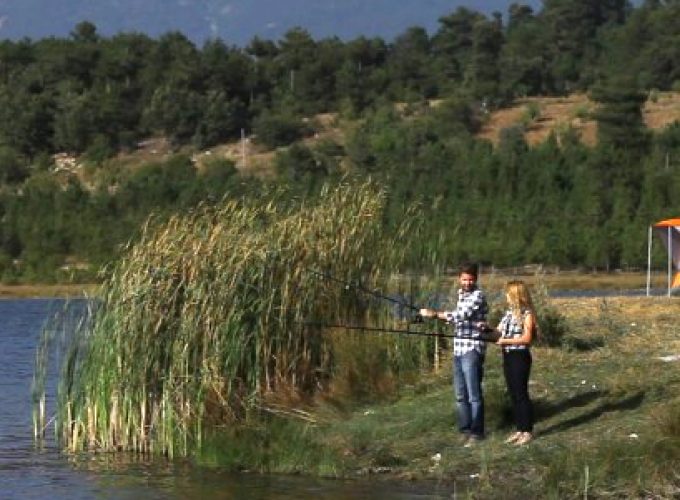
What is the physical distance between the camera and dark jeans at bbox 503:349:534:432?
1554 cm

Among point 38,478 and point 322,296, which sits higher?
point 322,296

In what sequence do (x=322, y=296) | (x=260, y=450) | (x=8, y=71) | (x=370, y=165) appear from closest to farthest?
(x=260, y=450) < (x=322, y=296) < (x=370, y=165) < (x=8, y=71)

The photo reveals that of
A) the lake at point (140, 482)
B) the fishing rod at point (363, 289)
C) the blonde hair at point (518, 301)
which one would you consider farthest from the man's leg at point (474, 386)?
the fishing rod at point (363, 289)

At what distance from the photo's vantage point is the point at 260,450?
16.8 metres

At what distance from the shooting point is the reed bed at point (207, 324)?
1745cm

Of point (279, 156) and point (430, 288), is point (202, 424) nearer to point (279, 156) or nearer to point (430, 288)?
point (430, 288)

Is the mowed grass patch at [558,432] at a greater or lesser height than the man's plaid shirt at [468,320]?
lesser

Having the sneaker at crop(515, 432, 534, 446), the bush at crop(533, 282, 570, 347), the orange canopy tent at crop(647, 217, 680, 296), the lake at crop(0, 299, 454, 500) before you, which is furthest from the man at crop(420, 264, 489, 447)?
the orange canopy tent at crop(647, 217, 680, 296)

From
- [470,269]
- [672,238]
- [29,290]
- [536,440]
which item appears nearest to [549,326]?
[470,269]

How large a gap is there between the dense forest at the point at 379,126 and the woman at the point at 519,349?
120 feet

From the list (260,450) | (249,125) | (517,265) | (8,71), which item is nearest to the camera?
(260,450)

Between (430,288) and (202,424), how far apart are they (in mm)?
3105

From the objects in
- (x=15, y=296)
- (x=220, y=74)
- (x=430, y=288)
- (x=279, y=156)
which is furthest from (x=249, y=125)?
(x=430, y=288)

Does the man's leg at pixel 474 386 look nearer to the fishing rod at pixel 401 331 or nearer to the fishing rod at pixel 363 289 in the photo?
the fishing rod at pixel 401 331
